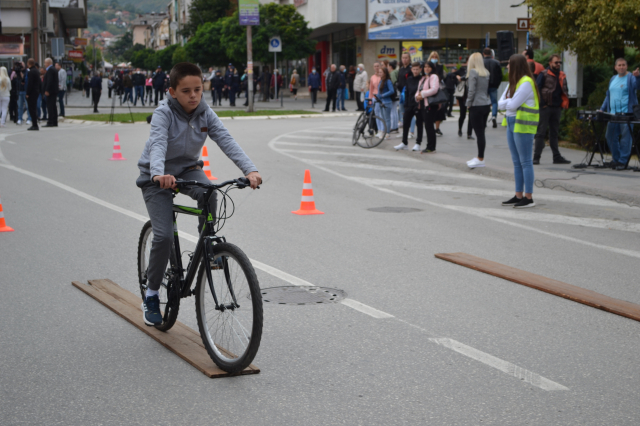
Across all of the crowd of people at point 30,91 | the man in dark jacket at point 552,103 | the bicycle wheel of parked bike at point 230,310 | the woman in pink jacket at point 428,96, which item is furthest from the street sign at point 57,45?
the bicycle wheel of parked bike at point 230,310

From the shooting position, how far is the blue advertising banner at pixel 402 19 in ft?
155

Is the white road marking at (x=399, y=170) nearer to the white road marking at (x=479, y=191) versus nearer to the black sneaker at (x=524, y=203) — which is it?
the white road marking at (x=479, y=191)

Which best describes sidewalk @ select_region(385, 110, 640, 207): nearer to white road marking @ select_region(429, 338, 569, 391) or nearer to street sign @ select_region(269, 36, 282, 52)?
white road marking @ select_region(429, 338, 569, 391)

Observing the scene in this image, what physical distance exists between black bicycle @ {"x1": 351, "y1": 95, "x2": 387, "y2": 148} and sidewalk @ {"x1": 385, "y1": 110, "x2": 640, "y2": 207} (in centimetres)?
32

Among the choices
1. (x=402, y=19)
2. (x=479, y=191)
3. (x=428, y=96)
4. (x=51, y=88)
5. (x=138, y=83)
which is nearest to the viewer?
(x=479, y=191)

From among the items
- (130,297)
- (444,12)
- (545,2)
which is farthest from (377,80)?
(444,12)

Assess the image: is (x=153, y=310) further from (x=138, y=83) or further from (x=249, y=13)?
(x=138, y=83)

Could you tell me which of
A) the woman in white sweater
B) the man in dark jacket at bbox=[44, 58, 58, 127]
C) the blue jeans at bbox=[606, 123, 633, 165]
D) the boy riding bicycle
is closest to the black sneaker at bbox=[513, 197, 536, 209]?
the blue jeans at bbox=[606, 123, 633, 165]

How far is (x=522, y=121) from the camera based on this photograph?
1012cm

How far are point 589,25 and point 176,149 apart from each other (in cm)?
1272

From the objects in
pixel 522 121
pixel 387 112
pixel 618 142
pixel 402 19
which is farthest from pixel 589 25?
pixel 402 19

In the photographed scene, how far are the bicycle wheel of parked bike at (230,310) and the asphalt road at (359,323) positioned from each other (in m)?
0.18

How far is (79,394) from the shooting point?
13.6ft

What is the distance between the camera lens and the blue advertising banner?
47.3 meters
